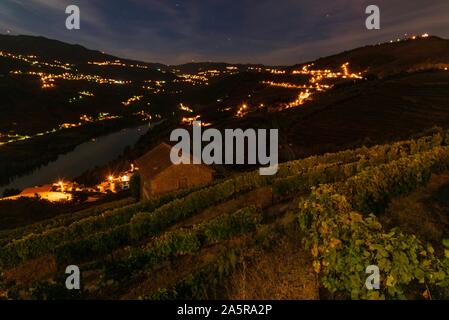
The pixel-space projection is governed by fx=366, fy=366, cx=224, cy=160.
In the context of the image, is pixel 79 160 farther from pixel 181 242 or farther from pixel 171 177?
pixel 181 242

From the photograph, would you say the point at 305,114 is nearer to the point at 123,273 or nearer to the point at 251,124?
the point at 251,124

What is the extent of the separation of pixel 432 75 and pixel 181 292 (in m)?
93.4

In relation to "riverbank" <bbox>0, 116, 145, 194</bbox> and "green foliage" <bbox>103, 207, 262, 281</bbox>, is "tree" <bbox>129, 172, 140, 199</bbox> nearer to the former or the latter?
"green foliage" <bbox>103, 207, 262, 281</bbox>

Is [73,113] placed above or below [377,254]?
above

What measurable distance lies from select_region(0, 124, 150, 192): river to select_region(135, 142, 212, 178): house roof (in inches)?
2524

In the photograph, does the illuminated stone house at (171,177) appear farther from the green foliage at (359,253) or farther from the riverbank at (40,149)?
the riverbank at (40,149)

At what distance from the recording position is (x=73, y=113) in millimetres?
198625

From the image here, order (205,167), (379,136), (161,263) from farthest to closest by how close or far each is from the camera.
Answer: (379,136) < (205,167) < (161,263)

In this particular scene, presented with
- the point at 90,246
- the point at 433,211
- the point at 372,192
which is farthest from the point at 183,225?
the point at 433,211

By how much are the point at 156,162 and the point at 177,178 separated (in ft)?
17.5

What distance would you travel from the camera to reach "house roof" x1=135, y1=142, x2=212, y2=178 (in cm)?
5084

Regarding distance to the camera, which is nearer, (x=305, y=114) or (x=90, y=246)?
(x=90, y=246)

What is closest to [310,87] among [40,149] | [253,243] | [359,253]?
[40,149]

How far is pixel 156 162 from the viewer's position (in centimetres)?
5381
